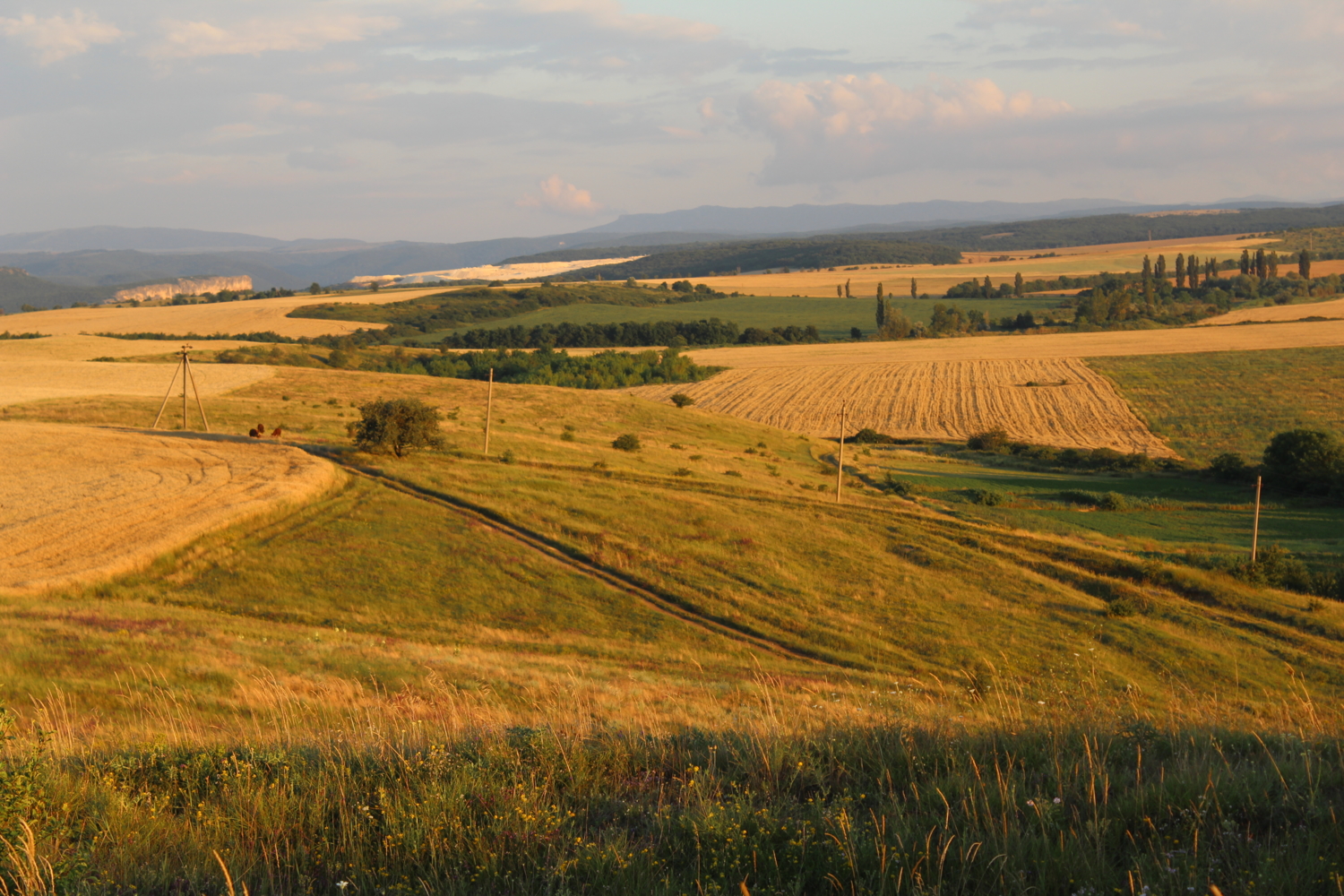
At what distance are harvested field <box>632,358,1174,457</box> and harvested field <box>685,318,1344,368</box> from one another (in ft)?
18.8

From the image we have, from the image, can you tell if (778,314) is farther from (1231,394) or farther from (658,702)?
(658,702)

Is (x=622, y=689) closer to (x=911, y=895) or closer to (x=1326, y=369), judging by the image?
(x=911, y=895)

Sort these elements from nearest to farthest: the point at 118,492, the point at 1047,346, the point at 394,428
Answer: the point at 118,492 → the point at 394,428 → the point at 1047,346

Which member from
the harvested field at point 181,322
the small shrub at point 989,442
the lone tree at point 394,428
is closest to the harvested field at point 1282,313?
the small shrub at point 989,442

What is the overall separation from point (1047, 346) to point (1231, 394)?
3453 cm

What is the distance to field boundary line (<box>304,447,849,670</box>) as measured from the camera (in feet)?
93.9

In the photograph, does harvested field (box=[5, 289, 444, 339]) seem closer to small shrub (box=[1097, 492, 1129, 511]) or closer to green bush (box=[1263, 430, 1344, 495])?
small shrub (box=[1097, 492, 1129, 511])

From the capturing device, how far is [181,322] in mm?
154375

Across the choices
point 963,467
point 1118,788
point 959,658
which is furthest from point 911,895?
point 963,467

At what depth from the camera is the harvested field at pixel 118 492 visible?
29281 millimetres

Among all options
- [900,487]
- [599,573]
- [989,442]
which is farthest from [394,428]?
[989,442]

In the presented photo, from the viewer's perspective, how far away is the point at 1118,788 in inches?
258

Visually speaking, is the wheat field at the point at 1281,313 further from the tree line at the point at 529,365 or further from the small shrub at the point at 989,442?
the tree line at the point at 529,365

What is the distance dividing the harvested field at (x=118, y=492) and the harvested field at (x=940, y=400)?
5795 cm
